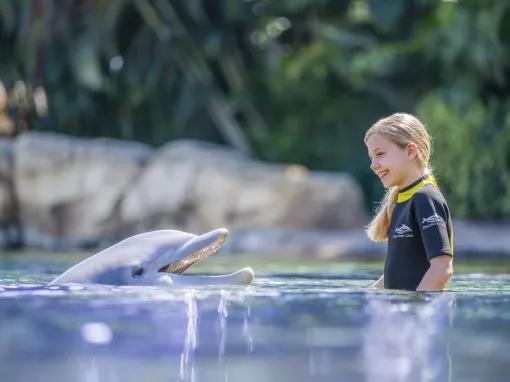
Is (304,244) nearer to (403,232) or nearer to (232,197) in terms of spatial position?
(232,197)

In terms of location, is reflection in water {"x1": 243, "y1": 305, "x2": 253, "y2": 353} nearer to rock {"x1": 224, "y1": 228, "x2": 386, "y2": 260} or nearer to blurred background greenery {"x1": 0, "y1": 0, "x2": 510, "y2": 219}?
rock {"x1": 224, "y1": 228, "x2": 386, "y2": 260}

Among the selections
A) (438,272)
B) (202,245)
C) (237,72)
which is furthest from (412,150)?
(237,72)

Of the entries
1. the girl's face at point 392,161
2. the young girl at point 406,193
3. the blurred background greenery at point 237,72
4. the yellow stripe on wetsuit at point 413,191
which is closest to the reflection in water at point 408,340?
the young girl at point 406,193

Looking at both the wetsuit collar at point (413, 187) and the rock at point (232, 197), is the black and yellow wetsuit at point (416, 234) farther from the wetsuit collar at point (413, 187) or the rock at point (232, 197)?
the rock at point (232, 197)

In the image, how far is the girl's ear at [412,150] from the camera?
19.0 feet

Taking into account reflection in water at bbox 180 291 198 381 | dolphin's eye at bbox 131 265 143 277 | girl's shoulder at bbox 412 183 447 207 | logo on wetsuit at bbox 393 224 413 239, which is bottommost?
reflection in water at bbox 180 291 198 381

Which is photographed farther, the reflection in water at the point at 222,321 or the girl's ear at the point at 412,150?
the girl's ear at the point at 412,150

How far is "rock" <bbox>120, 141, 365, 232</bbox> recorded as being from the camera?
1984 centimetres

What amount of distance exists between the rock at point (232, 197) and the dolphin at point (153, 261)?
44.1ft

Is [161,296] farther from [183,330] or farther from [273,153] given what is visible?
[273,153]

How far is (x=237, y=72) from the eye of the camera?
25938 mm

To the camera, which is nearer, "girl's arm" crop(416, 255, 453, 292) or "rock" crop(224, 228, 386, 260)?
"girl's arm" crop(416, 255, 453, 292)

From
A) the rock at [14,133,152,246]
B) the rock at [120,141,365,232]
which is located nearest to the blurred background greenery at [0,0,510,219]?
the rock at [120,141,365,232]

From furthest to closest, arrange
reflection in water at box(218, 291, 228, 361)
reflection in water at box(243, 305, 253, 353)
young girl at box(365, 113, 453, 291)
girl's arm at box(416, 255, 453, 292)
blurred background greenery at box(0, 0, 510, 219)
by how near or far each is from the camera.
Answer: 1. blurred background greenery at box(0, 0, 510, 219)
2. young girl at box(365, 113, 453, 291)
3. girl's arm at box(416, 255, 453, 292)
4. reflection in water at box(243, 305, 253, 353)
5. reflection in water at box(218, 291, 228, 361)
